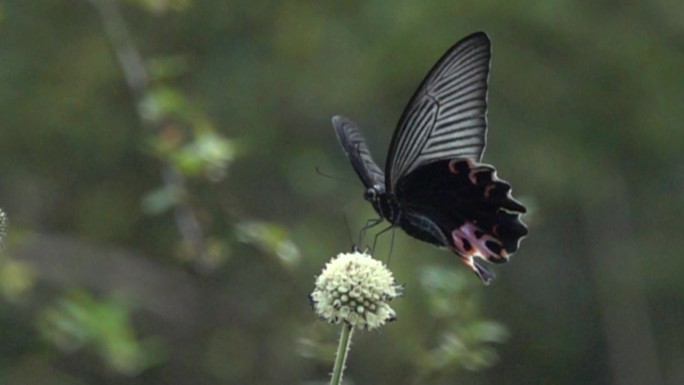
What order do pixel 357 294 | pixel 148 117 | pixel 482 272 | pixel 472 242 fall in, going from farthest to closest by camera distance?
pixel 148 117, pixel 472 242, pixel 482 272, pixel 357 294

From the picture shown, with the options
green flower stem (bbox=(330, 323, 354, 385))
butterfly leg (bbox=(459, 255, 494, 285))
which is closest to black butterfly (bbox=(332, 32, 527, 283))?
butterfly leg (bbox=(459, 255, 494, 285))

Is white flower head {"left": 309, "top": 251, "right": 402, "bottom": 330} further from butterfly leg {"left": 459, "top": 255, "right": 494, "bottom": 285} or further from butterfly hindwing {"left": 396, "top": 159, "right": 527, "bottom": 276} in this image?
butterfly hindwing {"left": 396, "top": 159, "right": 527, "bottom": 276}

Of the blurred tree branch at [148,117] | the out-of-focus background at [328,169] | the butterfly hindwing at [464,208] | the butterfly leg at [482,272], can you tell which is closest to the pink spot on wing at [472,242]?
the butterfly hindwing at [464,208]

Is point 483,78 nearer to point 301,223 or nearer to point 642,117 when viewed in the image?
point 301,223

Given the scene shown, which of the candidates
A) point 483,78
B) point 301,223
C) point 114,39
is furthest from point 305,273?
point 483,78

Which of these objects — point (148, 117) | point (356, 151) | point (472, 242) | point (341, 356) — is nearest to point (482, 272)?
point (472, 242)

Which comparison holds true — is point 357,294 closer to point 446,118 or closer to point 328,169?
point 446,118
